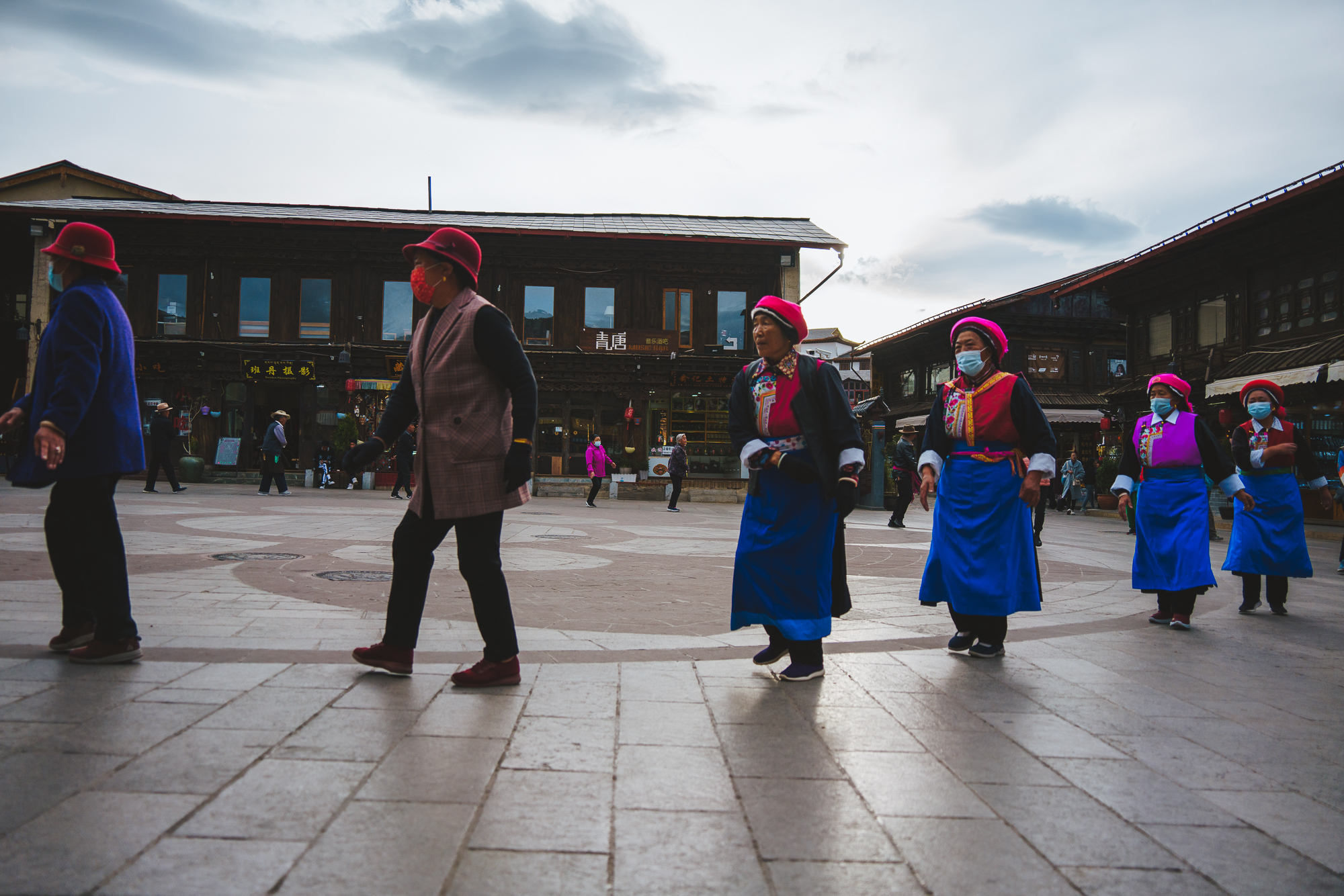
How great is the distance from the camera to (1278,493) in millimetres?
6688

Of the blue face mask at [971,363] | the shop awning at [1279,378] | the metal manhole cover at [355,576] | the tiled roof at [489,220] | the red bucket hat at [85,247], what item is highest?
the tiled roof at [489,220]

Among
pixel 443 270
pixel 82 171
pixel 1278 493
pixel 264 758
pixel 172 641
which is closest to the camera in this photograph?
pixel 264 758

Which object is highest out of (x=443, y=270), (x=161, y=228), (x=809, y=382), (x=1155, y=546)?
(x=161, y=228)

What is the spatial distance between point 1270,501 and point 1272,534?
28 cm

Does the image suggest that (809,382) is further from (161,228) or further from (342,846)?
(161,228)

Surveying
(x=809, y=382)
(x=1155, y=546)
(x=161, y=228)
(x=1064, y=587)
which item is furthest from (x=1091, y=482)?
(x=161, y=228)

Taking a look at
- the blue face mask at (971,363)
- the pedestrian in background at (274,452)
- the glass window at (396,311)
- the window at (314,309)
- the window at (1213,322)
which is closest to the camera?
the blue face mask at (971,363)

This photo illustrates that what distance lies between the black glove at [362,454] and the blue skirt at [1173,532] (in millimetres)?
4912

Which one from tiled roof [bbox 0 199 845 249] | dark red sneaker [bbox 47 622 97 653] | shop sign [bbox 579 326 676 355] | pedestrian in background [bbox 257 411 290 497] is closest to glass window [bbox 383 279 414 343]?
tiled roof [bbox 0 199 845 249]

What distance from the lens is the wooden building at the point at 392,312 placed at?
2572 cm

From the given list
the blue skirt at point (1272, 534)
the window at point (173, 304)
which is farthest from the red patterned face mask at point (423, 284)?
the window at point (173, 304)

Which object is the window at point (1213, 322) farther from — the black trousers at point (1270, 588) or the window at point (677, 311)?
the black trousers at point (1270, 588)

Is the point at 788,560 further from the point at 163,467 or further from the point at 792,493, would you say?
the point at 163,467

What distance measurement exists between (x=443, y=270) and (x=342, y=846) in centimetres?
238
